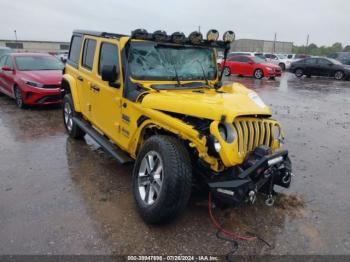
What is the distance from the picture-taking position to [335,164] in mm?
5941

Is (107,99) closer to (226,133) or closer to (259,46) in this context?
(226,133)

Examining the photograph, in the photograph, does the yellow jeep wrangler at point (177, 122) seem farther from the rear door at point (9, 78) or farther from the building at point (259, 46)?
the building at point (259, 46)

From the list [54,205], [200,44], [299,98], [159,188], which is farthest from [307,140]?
[299,98]

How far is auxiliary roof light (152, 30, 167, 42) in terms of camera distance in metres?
4.51

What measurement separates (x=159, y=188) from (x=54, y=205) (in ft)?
4.81

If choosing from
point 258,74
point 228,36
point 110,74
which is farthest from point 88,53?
point 258,74

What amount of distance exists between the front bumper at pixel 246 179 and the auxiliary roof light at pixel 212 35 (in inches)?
87.7

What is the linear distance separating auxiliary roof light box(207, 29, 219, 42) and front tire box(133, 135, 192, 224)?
2074 mm

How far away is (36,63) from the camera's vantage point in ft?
32.8

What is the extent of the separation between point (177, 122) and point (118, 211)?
1362mm

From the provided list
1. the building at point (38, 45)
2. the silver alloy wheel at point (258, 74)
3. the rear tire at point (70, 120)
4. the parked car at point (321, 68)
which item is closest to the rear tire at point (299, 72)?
the parked car at point (321, 68)

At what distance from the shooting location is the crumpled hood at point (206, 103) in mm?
3512

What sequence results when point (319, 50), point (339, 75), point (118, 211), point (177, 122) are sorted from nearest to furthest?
point (177, 122)
point (118, 211)
point (339, 75)
point (319, 50)

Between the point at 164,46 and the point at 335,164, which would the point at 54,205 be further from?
the point at 335,164
